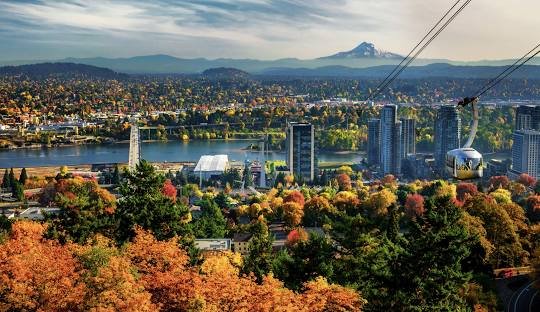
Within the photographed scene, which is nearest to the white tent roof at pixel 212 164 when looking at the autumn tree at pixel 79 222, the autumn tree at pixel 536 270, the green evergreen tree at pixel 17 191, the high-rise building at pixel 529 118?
the green evergreen tree at pixel 17 191

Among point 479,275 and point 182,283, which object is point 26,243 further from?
point 479,275

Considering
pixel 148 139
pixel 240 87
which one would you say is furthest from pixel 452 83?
pixel 148 139

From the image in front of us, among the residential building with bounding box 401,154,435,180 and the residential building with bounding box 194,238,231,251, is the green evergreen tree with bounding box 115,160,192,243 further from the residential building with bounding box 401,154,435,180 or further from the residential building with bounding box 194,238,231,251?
the residential building with bounding box 401,154,435,180

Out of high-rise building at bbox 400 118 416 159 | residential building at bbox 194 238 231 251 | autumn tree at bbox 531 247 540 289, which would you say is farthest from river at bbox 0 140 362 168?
autumn tree at bbox 531 247 540 289

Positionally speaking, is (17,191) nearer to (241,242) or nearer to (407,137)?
(241,242)

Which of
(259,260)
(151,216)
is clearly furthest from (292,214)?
(259,260)
